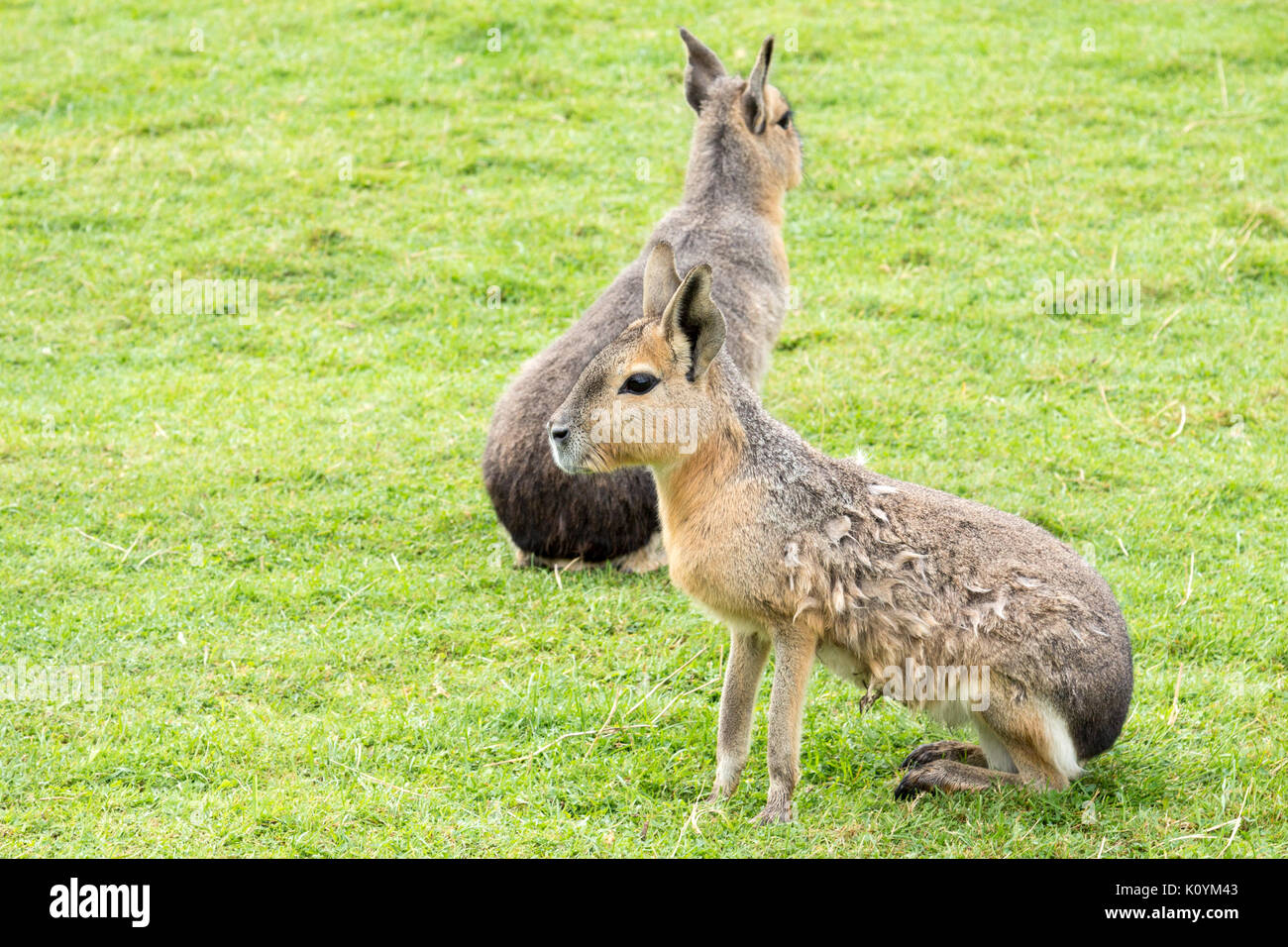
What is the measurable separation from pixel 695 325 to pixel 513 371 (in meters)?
3.92

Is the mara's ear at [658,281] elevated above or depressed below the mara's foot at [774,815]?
above

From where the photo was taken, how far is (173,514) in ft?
20.5

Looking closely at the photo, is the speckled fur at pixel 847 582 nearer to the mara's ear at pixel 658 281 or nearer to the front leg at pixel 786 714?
the front leg at pixel 786 714

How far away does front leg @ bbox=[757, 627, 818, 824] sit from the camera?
12.7 ft

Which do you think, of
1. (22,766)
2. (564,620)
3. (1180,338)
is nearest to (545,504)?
(564,620)

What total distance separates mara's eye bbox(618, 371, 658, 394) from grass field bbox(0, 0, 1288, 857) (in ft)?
3.94

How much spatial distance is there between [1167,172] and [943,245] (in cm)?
187

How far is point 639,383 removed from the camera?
394 cm

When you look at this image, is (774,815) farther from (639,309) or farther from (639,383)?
(639,309)
